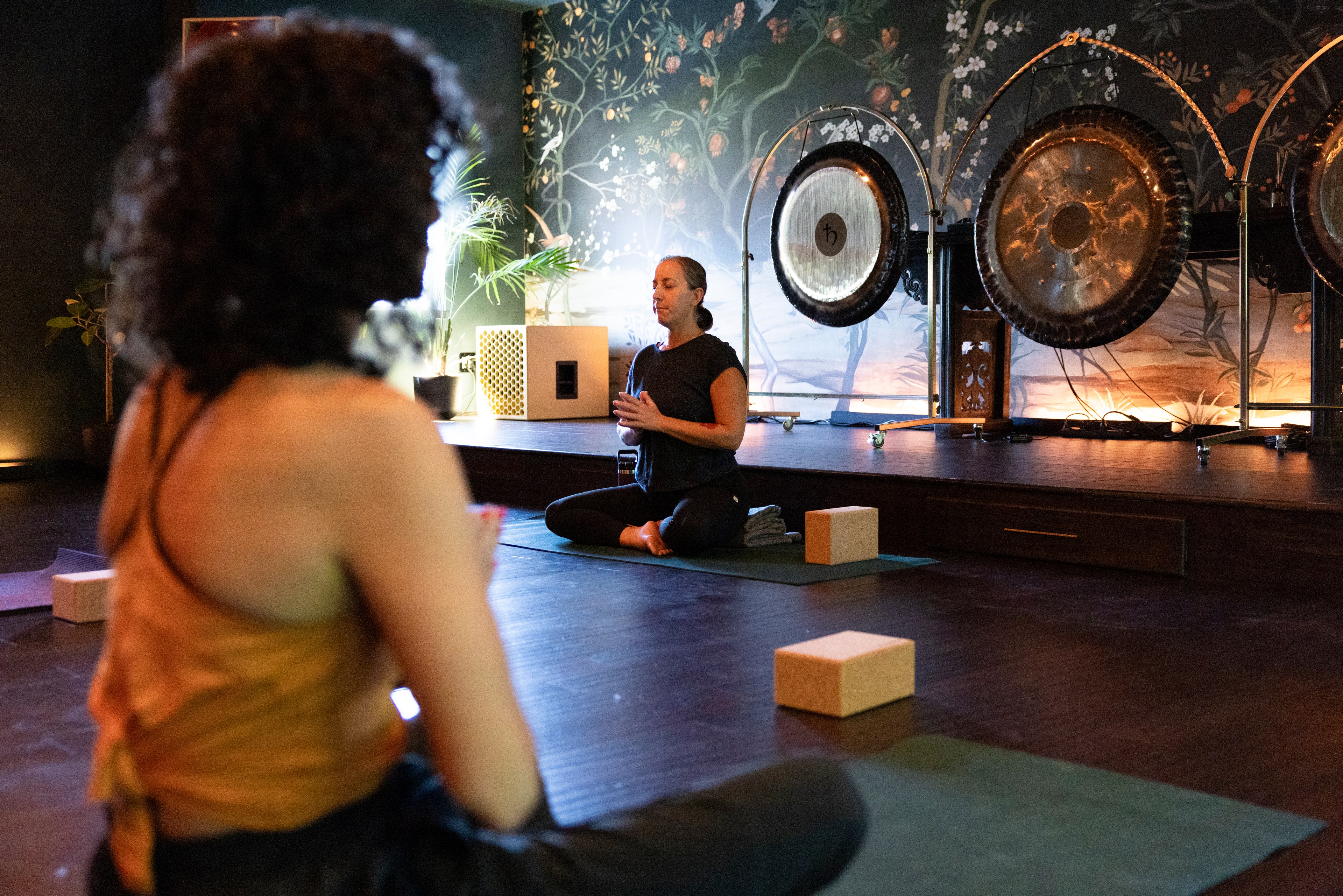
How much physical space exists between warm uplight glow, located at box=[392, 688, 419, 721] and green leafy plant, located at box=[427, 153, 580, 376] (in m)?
5.46

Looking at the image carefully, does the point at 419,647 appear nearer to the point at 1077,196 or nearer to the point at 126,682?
the point at 126,682

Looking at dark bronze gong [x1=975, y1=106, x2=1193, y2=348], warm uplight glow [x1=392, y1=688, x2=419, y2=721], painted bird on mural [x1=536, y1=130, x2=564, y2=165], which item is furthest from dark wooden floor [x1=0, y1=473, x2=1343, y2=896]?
painted bird on mural [x1=536, y1=130, x2=564, y2=165]

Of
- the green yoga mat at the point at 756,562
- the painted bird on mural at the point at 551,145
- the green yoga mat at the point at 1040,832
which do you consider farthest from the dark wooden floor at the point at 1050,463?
the painted bird on mural at the point at 551,145

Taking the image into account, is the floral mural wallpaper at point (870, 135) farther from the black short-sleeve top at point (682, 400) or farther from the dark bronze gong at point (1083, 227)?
the black short-sleeve top at point (682, 400)

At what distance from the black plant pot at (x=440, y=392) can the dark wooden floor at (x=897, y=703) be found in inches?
152

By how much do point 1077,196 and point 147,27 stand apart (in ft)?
16.0

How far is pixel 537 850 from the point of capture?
76 cm

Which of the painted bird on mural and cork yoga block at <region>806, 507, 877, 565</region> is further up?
the painted bird on mural

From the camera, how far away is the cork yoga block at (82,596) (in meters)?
2.79

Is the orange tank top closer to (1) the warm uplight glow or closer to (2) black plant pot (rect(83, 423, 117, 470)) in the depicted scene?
(1) the warm uplight glow

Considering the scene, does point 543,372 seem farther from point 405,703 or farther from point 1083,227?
point 405,703

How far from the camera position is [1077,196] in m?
4.51

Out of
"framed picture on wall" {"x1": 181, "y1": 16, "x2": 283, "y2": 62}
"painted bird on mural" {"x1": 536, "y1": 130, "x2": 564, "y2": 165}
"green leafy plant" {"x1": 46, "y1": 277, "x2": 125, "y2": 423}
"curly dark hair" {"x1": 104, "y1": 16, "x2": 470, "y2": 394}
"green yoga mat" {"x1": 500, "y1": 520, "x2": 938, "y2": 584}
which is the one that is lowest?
"green yoga mat" {"x1": 500, "y1": 520, "x2": 938, "y2": 584}

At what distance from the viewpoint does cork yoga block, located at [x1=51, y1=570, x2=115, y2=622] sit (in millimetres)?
2789
